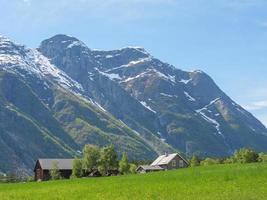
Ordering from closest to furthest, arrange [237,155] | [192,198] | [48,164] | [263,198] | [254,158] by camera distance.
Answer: [263,198]
[192,198]
[254,158]
[237,155]
[48,164]

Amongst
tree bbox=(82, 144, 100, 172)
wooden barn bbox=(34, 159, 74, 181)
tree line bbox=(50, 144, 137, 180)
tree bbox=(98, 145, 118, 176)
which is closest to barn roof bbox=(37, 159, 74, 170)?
wooden barn bbox=(34, 159, 74, 181)

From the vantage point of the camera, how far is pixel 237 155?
581ft

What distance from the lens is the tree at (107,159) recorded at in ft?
525

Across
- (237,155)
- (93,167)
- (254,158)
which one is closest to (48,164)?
(93,167)

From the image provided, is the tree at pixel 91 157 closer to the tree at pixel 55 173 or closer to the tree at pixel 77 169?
the tree at pixel 77 169

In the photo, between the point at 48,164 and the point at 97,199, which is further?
the point at 48,164

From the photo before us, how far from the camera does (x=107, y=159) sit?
161 meters

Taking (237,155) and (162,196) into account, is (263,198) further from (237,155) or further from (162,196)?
(237,155)

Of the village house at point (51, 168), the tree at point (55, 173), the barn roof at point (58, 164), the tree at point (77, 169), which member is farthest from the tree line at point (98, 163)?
the barn roof at point (58, 164)

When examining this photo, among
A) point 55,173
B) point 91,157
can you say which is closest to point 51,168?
point 55,173

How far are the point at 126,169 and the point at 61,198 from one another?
5096 inches

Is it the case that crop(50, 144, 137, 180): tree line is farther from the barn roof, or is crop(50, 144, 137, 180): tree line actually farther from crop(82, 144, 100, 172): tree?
the barn roof

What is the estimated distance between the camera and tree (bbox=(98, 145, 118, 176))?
525 ft

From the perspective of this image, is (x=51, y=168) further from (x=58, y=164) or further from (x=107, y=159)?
(x=107, y=159)
